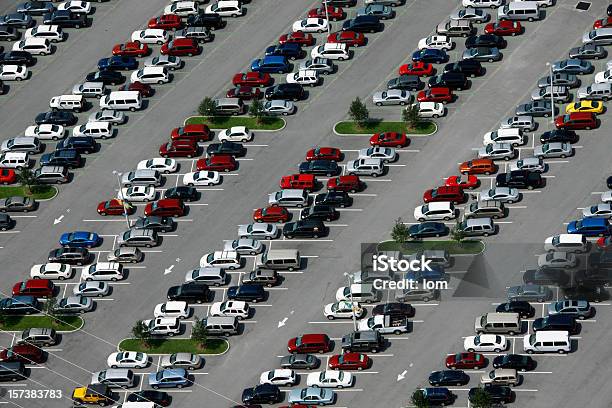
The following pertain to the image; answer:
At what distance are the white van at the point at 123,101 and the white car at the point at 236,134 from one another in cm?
1229

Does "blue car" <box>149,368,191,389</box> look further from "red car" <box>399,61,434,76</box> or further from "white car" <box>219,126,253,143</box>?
A: "red car" <box>399,61,434,76</box>

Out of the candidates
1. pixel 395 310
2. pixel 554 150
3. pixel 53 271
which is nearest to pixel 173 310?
pixel 53 271

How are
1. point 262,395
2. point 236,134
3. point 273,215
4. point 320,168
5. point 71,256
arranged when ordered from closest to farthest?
point 262,395 → point 71,256 → point 273,215 → point 320,168 → point 236,134

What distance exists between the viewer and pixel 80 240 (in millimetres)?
180625

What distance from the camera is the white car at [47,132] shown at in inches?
7667

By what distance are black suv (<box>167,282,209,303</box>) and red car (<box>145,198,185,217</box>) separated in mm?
11497

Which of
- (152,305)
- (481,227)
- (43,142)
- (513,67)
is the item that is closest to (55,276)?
(152,305)

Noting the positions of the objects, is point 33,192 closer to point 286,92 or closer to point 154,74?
point 154,74

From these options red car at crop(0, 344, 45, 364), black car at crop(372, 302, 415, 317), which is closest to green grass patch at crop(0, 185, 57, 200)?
red car at crop(0, 344, 45, 364)

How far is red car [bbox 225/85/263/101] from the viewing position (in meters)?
195

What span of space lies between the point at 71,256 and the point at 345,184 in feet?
97.8

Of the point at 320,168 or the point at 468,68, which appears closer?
the point at 320,168

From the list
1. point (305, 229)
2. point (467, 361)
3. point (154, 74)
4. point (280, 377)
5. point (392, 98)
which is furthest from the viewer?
point (154, 74)

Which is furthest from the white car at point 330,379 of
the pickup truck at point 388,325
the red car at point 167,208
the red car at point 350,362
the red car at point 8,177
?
the red car at point 8,177
